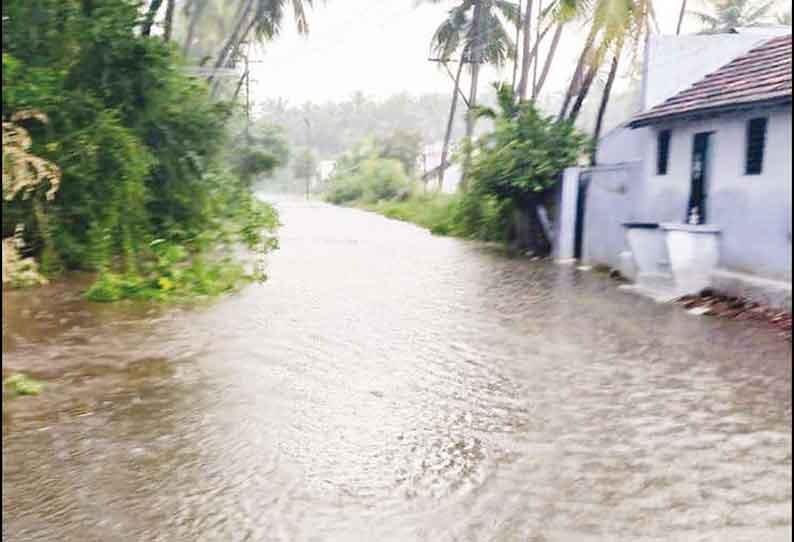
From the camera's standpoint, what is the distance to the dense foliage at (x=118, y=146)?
6.28m

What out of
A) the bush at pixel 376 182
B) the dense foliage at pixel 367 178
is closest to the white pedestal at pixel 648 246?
the dense foliage at pixel 367 178

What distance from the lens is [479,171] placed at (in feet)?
45.2

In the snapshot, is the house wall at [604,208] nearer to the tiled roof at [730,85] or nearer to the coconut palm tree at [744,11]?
the coconut palm tree at [744,11]

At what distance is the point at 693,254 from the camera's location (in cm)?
225

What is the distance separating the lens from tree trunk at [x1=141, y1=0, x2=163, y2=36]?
951 cm

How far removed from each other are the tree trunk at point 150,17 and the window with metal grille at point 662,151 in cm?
684

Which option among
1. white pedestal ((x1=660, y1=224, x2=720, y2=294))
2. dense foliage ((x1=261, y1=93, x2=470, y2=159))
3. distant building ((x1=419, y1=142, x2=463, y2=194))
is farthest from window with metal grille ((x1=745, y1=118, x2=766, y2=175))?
dense foliage ((x1=261, y1=93, x2=470, y2=159))

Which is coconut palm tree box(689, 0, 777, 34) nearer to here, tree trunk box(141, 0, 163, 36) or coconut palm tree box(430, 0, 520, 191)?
coconut palm tree box(430, 0, 520, 191)

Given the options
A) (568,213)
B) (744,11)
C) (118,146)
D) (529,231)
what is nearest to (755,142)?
(118,146)

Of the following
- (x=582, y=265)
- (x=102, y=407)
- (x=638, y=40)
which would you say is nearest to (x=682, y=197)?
(x=638, y=40)

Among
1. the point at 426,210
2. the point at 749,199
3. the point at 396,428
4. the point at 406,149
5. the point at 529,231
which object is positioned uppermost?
the point at 406,149

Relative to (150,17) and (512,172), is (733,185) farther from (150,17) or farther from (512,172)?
(512,172)

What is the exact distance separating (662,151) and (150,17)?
7.40m

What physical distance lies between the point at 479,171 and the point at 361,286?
510cm
